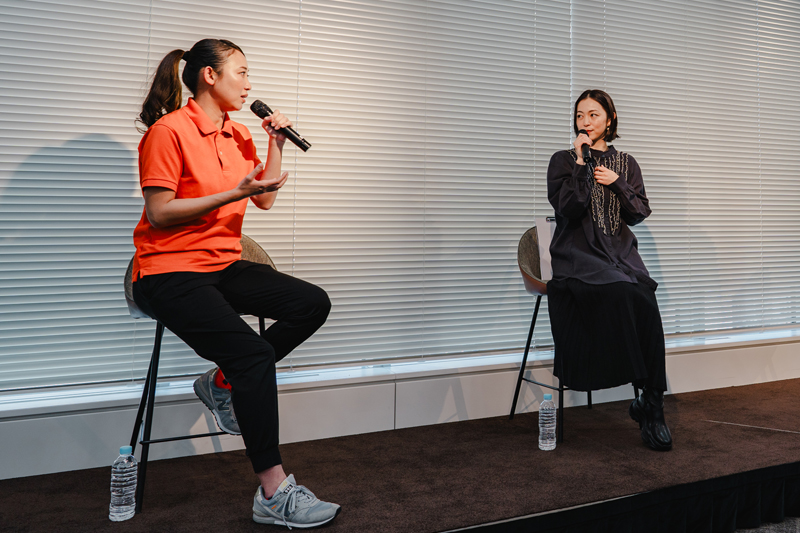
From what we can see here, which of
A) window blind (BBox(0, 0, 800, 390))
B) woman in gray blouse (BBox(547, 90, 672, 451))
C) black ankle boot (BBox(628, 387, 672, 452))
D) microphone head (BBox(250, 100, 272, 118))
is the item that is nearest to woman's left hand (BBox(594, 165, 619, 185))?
woman in gray blouse (BBox(547, 90, 672, 451))

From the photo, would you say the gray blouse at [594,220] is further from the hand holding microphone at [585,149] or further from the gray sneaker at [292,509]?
the gray sneaker at [292,509]

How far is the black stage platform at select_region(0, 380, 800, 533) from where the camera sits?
1.61 meters

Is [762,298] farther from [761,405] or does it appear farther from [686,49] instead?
[686,49]

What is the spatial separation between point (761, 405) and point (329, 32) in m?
2.71

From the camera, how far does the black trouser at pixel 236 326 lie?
5.02 feet

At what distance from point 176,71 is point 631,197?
176 cm

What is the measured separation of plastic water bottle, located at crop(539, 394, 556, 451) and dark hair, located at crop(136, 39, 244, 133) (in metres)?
1.69

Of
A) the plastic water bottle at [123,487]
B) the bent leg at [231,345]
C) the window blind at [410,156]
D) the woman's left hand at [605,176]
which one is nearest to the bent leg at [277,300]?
the bent leg at [231,345]

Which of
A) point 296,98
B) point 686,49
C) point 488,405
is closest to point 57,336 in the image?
point 296,98

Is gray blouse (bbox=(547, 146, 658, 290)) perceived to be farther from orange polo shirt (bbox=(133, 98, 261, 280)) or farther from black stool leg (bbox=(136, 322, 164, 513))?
black stool leg (bbox=(136, 322, 164, 513))

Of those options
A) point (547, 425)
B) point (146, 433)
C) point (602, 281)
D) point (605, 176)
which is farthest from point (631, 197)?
point (146, 433)

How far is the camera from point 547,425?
7.69 feet

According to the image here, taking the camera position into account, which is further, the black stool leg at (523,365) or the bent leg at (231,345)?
the black stool leg at (523,365)

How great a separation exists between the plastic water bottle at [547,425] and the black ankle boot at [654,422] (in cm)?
34
